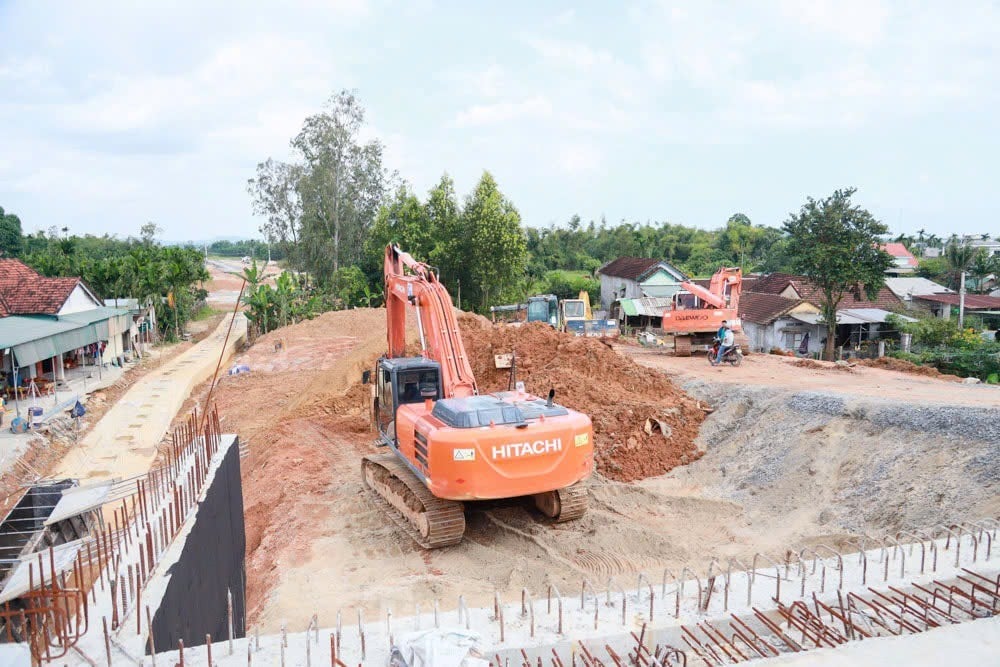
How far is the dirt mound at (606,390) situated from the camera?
12727 millimetres

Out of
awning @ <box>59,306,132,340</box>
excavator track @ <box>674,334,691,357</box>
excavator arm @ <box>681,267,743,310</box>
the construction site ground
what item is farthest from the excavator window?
awning @ <box>59,306,132,340</box>

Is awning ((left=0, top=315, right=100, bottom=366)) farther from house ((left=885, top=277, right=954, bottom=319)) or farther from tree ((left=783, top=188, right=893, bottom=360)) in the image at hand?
house ((left=885, top=277, right=954, bottom=319))

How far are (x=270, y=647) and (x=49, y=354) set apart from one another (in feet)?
62.9

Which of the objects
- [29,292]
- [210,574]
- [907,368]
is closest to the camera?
[210,574]

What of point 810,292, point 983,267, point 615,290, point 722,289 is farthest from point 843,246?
point 983,267

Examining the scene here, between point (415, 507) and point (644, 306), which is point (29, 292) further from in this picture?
point (644, 306)

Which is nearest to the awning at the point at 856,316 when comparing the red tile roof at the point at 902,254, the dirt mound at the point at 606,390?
the dirt mound at the point at 606,390

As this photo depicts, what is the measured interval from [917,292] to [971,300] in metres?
2.93

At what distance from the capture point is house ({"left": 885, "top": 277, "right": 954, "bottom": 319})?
103ft

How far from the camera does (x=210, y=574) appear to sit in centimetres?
707

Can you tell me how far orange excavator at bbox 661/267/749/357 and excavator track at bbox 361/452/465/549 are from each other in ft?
38.5

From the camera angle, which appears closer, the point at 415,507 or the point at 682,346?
the point at 415,507

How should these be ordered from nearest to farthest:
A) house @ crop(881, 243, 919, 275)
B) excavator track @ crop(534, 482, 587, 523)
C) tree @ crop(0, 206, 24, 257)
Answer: excavator track @ crop(534, 482, 587, 523), house @ crop(881, 243, 919, 275), tree @ crop(0, 206, 24, 257)

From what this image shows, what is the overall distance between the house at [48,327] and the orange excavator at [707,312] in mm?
17975
